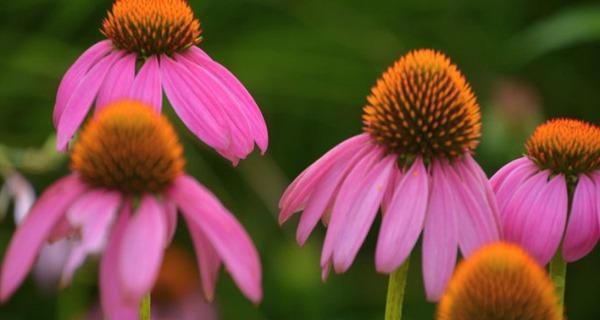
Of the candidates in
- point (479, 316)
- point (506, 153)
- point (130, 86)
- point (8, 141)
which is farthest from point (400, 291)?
point (8, 141)

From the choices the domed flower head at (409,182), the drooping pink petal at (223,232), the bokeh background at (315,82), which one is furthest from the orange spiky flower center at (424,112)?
the bokeh background at (315,82)

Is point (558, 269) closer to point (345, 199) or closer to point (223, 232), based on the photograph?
point (345, 199)

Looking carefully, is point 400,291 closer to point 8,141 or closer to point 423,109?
point 423,109

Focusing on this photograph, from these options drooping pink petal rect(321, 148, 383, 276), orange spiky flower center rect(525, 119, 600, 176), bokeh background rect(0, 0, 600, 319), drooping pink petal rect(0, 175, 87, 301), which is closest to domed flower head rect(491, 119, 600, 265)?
orange spiky flower center rect(525, 119, 600, 176)

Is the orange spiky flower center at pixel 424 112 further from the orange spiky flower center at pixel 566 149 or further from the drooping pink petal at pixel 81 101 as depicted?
the drooping pink petal at pixel 81 101

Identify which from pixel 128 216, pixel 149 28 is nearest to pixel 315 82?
pixel 149 28
